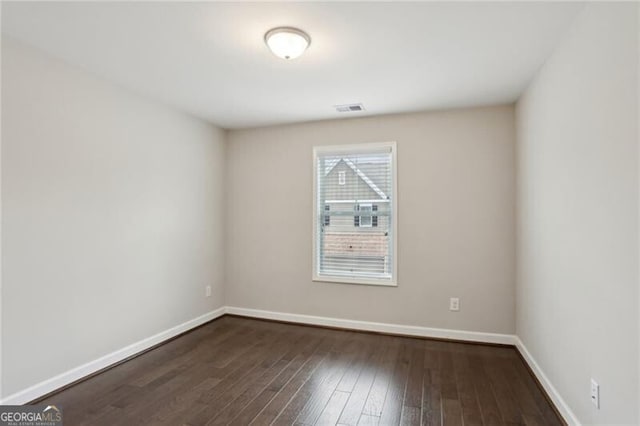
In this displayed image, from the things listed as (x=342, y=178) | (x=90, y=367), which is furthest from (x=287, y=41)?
(x=90, y=367)

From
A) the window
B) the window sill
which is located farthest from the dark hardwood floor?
the window

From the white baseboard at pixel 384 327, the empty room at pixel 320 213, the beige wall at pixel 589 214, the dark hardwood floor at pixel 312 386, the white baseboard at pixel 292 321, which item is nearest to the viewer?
the beige wall at pixel 589 214

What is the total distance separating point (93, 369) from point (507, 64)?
13.3 ft

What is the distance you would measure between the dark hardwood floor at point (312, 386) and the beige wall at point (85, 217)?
1.31 ft

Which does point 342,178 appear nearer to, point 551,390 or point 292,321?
point 292,321

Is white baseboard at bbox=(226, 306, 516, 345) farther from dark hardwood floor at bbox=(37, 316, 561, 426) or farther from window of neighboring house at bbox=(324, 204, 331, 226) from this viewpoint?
window of neighboring house at bbox=(324, 204, 331, 226)

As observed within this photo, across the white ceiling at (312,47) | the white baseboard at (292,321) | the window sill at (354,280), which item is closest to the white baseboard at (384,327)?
the white baseboard at (292,321)

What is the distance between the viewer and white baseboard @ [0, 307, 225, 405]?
231 centimetres

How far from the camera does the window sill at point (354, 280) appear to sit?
12.6 feet

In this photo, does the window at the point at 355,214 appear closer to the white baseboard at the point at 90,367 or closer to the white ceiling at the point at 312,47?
the white ceiling at the point at 312,47

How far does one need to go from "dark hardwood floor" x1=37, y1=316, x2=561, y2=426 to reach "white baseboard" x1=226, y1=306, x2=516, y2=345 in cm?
12

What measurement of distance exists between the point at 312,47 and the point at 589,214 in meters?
1.97

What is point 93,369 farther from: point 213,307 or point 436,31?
point 436,31

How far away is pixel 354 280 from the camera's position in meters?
3.99
